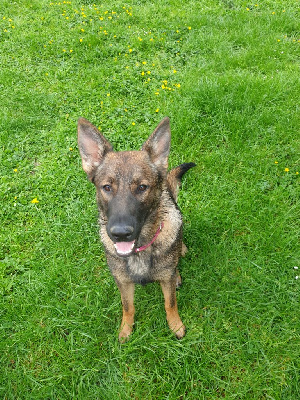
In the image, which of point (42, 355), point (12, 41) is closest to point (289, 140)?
point (42, 355)

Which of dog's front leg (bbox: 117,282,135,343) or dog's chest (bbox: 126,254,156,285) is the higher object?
dog's chest (bbox: 126,254,156,285)

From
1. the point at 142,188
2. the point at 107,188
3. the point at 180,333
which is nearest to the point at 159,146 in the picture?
the point at 142,188

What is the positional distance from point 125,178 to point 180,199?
163 centimetres

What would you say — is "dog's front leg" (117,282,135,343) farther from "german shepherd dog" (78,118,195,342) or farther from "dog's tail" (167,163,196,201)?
"dog's tail" (167,163,196,201)

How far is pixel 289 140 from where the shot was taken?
4141 mm

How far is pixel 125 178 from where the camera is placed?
2252 mm

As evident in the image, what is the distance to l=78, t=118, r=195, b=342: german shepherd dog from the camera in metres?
2.22

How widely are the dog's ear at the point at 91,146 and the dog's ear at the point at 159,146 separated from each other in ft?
1.20

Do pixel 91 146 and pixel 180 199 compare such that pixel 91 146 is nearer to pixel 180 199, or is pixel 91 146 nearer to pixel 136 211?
pixel 136 211

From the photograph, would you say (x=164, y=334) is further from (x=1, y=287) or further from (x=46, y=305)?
(x=1, y=287)

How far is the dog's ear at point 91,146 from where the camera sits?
2.47m

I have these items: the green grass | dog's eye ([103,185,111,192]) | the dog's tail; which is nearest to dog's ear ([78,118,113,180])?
dog's eye ([103,185,111,192])

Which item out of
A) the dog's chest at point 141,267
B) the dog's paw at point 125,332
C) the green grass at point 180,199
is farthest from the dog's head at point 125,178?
the green grass at point 180,199

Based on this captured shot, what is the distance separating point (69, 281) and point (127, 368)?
1075 millimetres
